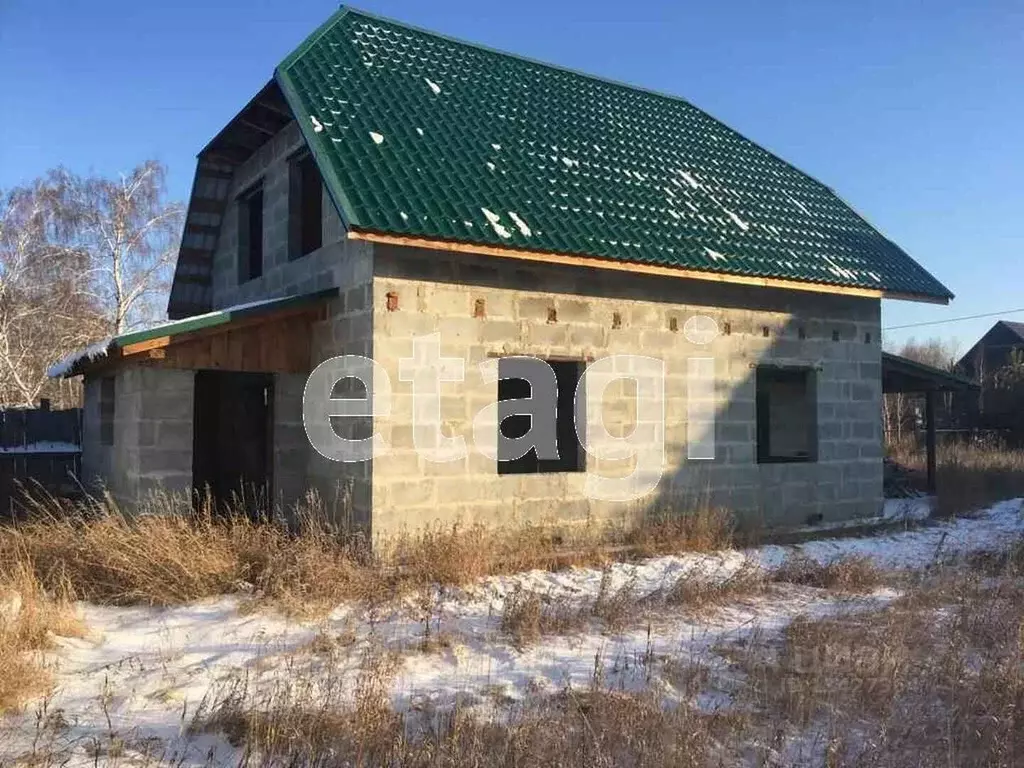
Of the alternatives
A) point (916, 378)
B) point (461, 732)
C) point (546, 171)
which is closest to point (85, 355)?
point (546, 171)

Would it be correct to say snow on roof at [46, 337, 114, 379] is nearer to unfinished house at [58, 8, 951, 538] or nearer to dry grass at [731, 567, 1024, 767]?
unfinished house at [58, 8, 951, 538]

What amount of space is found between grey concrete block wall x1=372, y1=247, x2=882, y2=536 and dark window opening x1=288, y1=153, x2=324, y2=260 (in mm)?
2525

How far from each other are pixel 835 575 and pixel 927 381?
27.0ft

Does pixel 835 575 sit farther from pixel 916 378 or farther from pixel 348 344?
pixel 916 378

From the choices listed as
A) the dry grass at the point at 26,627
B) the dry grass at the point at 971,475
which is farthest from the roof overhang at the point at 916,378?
the dry grass at the point at 26,627

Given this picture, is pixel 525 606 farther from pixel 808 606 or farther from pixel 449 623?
pixel 808 606

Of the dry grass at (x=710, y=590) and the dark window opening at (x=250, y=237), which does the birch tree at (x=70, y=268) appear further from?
the dry grass at (x=710, y=590)

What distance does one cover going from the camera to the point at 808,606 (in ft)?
25.1

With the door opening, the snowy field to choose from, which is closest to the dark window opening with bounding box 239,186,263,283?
the door opening

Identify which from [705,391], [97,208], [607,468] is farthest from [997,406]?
[97,208]

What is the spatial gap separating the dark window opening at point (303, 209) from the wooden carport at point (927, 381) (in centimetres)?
954

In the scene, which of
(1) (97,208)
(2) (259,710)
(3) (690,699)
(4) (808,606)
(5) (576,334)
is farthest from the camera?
(1) (97,208)

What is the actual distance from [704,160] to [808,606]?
7988mm

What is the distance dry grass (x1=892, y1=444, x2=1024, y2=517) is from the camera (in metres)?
14.9
